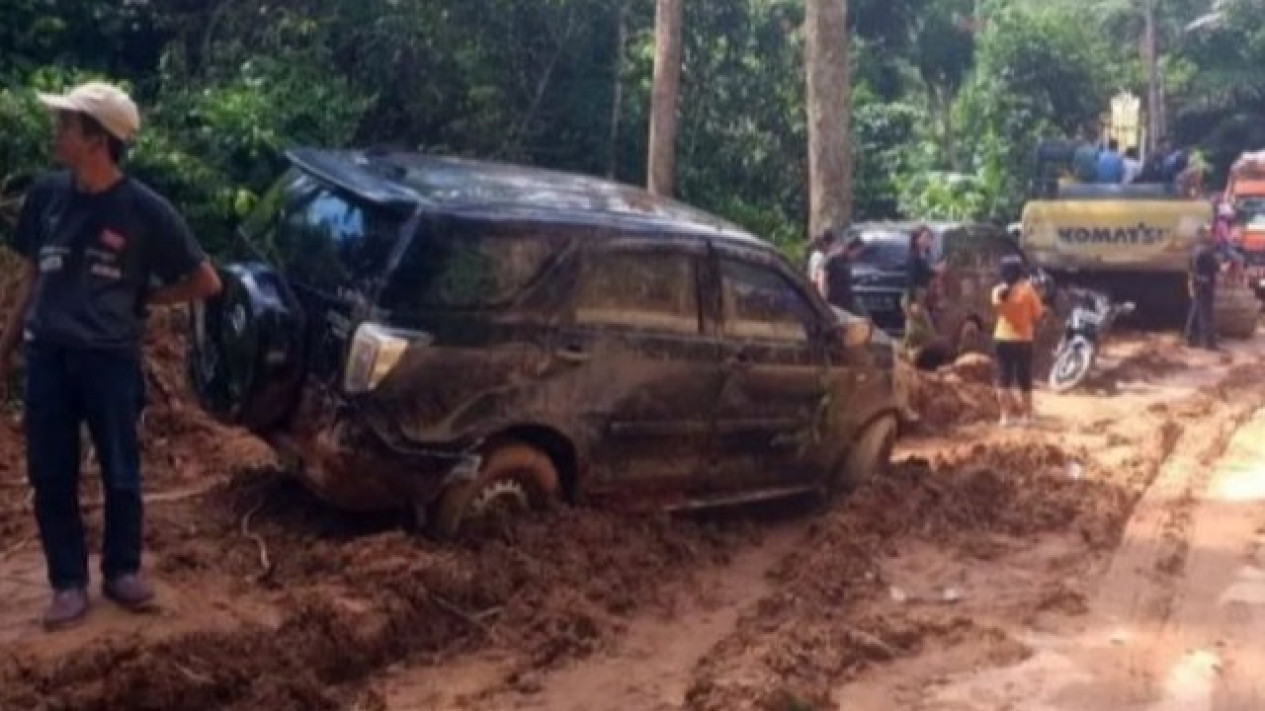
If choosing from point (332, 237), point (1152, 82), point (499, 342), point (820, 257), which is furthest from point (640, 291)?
point (1152, 82)

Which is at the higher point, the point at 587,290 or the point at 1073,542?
the point at 587,290

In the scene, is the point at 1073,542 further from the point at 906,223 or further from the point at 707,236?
the point at 906,223

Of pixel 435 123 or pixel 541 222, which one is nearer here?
pixel 541 222

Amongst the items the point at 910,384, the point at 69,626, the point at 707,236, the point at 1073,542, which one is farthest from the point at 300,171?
the point at 910,384

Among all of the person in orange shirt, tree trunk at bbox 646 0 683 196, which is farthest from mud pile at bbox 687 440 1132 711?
tree trunk at bbox 646 0 683 196

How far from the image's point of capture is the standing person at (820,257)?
15.0m

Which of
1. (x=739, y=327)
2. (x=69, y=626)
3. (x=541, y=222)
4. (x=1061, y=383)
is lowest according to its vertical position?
(x=1061, y=383)

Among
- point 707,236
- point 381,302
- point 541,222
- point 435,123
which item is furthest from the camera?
point 435,123

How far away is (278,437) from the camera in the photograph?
7461 mm

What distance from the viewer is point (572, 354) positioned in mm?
7719

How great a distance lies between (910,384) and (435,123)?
276 inches

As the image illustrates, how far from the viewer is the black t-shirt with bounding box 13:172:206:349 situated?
5719 mm

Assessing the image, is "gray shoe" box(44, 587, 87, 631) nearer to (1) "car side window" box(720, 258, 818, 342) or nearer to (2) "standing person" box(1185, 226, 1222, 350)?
(1) "car side window" box(720, 258, 818, 342)

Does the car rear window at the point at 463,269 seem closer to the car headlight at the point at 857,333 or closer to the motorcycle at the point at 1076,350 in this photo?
the car headlight at the point at 857,333
